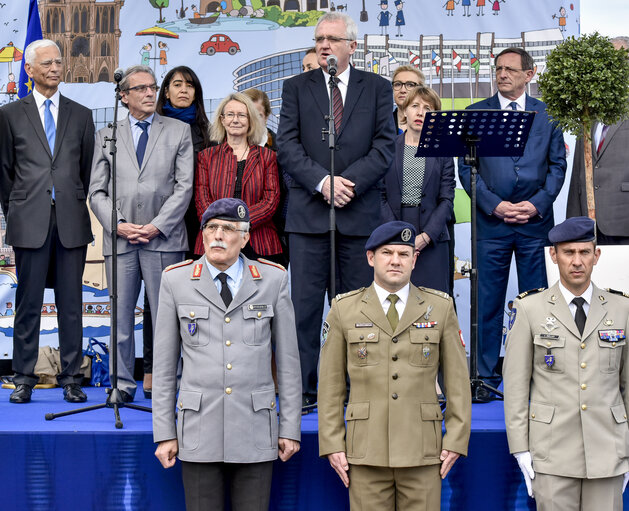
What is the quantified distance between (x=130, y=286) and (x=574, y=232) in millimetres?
2607

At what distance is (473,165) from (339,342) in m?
1.42

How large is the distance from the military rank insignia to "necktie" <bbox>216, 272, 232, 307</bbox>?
5.18 feet

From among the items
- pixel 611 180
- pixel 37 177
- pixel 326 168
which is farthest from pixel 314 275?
pixel 611 180

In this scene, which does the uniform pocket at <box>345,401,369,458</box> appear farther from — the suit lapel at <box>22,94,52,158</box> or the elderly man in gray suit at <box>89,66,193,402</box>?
the suit lapel at <box>22,94,52,158</box>

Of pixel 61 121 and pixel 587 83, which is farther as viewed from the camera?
pixel 61 121

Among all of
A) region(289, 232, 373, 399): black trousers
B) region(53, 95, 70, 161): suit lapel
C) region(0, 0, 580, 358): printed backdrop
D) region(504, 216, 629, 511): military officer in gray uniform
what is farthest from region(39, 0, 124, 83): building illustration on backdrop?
region(504, 216, 629, 511): military officer in gray uniform

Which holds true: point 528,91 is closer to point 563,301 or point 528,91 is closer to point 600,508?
point 563,301

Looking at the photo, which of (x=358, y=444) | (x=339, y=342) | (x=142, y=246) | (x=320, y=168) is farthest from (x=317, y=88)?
(x=358, y=444)

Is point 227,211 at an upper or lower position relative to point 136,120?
lower

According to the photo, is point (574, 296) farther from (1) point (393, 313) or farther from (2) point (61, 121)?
(2) point (61, 121)

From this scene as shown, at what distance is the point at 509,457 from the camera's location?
161 inches

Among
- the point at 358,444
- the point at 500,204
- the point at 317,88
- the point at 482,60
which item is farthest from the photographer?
the point at 482,60

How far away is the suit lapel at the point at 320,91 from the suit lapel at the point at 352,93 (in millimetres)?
107

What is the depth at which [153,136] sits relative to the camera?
5.13m
